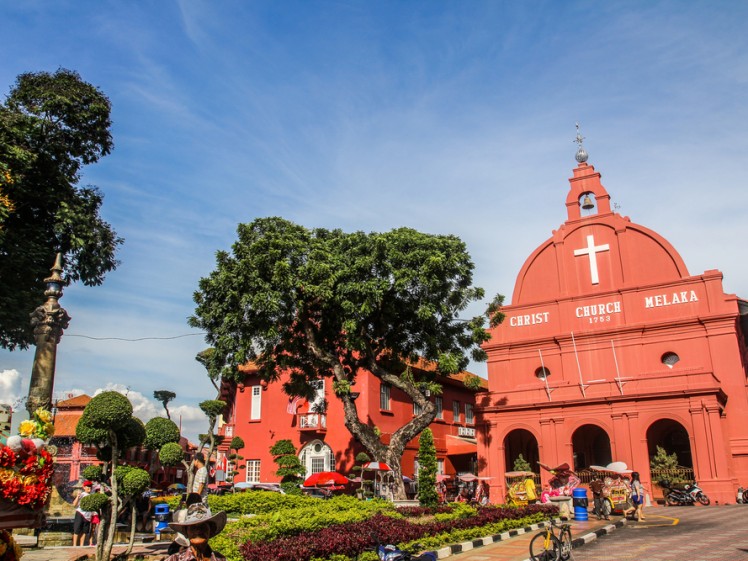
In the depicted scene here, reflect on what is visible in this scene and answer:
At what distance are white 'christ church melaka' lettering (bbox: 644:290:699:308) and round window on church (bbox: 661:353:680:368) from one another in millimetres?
2195

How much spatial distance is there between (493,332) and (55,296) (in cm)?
2288

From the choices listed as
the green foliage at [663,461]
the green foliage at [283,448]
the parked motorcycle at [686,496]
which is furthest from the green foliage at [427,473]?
the green foliage at [663,461]

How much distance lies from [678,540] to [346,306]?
11.0 metres

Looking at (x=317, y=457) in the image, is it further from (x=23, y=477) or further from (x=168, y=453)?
(x=23, y=477)

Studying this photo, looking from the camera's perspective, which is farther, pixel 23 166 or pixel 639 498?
pixel 23 166

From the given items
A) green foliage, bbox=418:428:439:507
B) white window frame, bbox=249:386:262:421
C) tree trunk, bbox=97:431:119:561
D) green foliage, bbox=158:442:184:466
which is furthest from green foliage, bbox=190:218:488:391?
tree trunk, bbox=97:431:119:561

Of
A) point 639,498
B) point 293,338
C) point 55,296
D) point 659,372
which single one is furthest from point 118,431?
point 659,372

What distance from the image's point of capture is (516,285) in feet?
104

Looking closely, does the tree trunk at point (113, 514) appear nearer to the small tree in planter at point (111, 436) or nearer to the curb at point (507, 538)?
the small tree in planter at point (111, 436)

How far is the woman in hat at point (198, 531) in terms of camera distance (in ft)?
14.2

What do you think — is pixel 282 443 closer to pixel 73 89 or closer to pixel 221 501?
pixel 221 501

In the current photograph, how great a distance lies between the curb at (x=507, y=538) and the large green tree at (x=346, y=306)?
5.50 metres

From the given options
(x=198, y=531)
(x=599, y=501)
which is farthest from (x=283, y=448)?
(x=198, y=531)

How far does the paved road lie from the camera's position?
1055 centimetres
